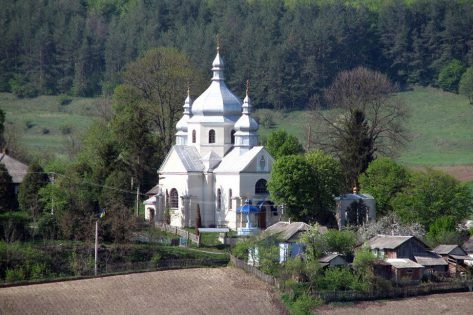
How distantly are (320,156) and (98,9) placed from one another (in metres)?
107

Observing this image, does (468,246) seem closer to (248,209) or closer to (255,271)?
(248,209)

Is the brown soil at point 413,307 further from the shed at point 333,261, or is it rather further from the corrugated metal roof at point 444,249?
the corrugated metal roof at point 444,249

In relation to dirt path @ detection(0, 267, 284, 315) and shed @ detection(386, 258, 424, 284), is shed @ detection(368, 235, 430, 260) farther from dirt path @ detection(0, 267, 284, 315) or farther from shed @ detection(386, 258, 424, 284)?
dirt path @ detection(0, 267, 284, 315)

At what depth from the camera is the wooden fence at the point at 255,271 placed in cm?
6480

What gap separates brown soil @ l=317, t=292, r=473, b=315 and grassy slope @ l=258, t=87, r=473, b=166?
4057 cm

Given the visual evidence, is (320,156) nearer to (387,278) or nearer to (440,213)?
(440,213)

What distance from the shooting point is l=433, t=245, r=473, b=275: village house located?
229 ft

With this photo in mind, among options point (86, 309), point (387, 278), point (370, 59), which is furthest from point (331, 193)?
point (370, 59)

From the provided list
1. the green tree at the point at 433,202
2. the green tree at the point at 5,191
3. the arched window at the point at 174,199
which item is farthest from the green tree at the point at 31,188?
the green tree at the point at 433,202

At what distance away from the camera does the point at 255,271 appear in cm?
6625

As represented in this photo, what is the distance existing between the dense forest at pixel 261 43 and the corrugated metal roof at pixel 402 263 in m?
62.1

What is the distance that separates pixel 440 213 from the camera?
3034 inches

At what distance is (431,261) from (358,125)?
A: 16152mm

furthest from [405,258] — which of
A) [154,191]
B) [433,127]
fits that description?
[433,127]
